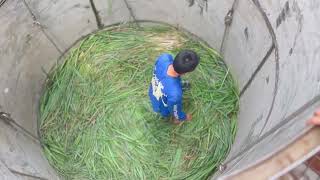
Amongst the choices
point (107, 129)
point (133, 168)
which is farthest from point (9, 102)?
point (133, 168)

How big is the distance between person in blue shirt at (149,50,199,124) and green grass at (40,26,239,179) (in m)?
0.35

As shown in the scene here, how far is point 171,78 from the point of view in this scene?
7.38 feet

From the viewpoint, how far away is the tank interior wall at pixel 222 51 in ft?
7.47

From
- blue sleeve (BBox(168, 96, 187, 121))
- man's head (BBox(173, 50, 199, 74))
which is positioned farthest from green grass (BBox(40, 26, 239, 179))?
man's head (BBox(173, 50, 199, 74))

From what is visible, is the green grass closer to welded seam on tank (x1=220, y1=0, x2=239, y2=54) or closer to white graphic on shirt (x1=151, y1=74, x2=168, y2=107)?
welded seam on tank (x1=220, y1=0, x2=239, y2=54)

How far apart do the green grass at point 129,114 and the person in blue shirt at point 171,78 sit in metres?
0.35

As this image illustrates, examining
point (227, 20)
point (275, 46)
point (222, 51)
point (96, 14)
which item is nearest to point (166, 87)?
point (275, 46)

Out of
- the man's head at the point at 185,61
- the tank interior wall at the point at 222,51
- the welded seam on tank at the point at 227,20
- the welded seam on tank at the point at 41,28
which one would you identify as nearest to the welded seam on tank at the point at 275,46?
the tank interior wall at the point at 222,51

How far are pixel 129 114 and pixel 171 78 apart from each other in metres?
0.80

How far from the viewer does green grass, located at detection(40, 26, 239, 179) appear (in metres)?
2.86

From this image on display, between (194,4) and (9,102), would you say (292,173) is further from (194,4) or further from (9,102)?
(9,102)

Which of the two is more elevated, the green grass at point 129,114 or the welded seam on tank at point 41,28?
the welded seam on tank at point 41,28

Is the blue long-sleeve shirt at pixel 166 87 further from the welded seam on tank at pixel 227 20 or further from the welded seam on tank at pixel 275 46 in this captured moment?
the welded seam on tank at pixel 227 20

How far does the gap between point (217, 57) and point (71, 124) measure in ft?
3.32
